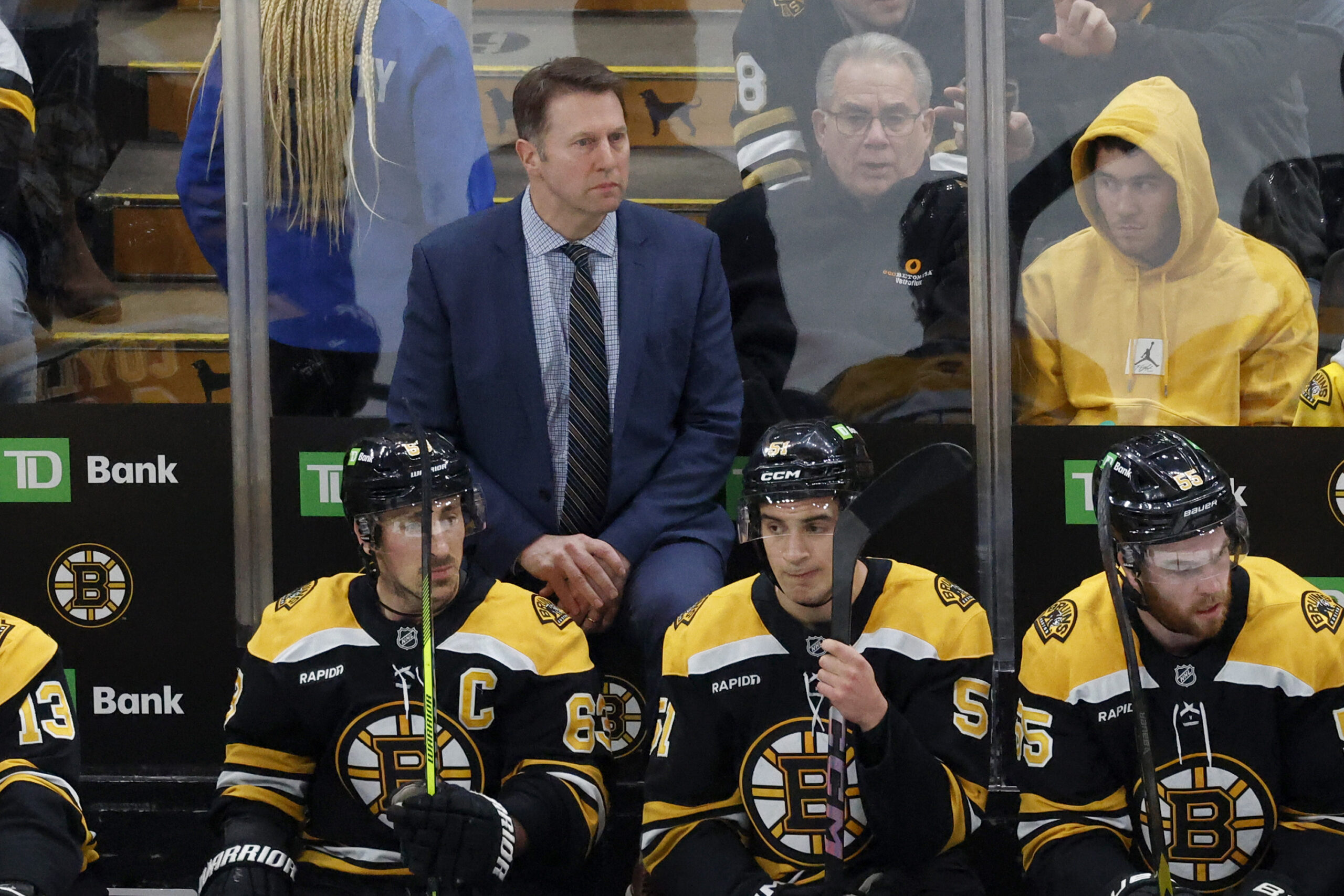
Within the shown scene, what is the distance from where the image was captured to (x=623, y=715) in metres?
3.15

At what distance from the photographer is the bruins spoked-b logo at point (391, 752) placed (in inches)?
102

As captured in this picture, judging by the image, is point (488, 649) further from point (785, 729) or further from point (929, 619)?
point (929, 619)

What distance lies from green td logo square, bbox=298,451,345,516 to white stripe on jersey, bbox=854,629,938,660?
48.9 inches

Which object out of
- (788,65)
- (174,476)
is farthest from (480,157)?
(174,476)

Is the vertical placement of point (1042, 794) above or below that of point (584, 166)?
below

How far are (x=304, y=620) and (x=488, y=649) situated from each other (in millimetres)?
300

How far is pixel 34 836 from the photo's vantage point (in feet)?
7.84

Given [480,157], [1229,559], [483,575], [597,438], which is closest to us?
[1229,559]

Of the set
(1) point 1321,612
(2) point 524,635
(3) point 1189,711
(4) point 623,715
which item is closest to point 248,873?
(2) point 524,635

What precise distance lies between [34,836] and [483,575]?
0.83 m

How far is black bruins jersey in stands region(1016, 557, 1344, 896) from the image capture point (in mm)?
2387

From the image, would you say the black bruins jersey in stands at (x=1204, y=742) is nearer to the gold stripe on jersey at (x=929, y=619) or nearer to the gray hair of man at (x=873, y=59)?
the gold stripe on jersey at (x=929, y=619)

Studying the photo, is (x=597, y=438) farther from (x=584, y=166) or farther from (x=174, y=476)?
(x=174, y=476)

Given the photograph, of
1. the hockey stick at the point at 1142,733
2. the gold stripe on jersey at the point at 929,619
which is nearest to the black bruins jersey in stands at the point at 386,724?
the gold stripe on jersey at the point at 929,619
